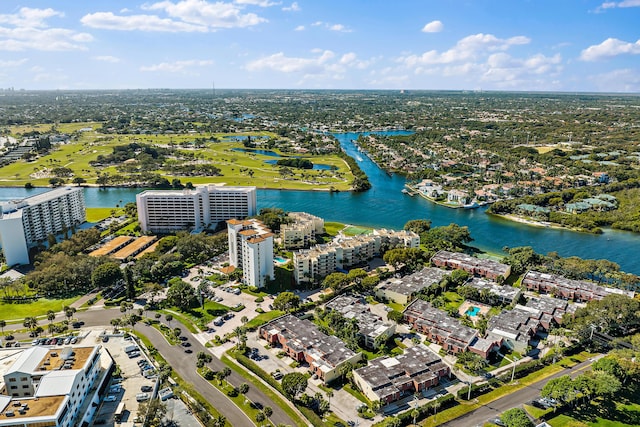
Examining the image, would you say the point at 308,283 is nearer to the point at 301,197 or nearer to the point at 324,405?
the point at 324,405

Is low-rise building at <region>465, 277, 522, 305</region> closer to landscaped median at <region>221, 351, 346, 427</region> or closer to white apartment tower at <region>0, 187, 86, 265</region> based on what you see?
landscaped median at <region>221, 351, 346, 427</region>

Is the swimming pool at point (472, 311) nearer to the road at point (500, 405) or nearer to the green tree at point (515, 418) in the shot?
the road at point (500, 405)

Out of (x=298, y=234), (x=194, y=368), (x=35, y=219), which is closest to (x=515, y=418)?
(x=194, y=368)

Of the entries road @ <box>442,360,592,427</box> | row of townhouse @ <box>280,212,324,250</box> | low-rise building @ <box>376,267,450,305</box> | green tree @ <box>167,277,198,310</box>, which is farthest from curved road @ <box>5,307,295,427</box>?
row of townhouse @ <box>280,212,324,250</box>

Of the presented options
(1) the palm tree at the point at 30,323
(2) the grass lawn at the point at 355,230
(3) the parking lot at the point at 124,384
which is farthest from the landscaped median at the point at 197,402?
(2) the grass lawn at the point at 355,230

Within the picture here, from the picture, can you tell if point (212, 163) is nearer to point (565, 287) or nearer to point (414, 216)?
point (414, 216)

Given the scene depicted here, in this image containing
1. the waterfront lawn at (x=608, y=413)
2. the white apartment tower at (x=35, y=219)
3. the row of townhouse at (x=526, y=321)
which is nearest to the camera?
the waterfront lawn at (x=608, y=413)
